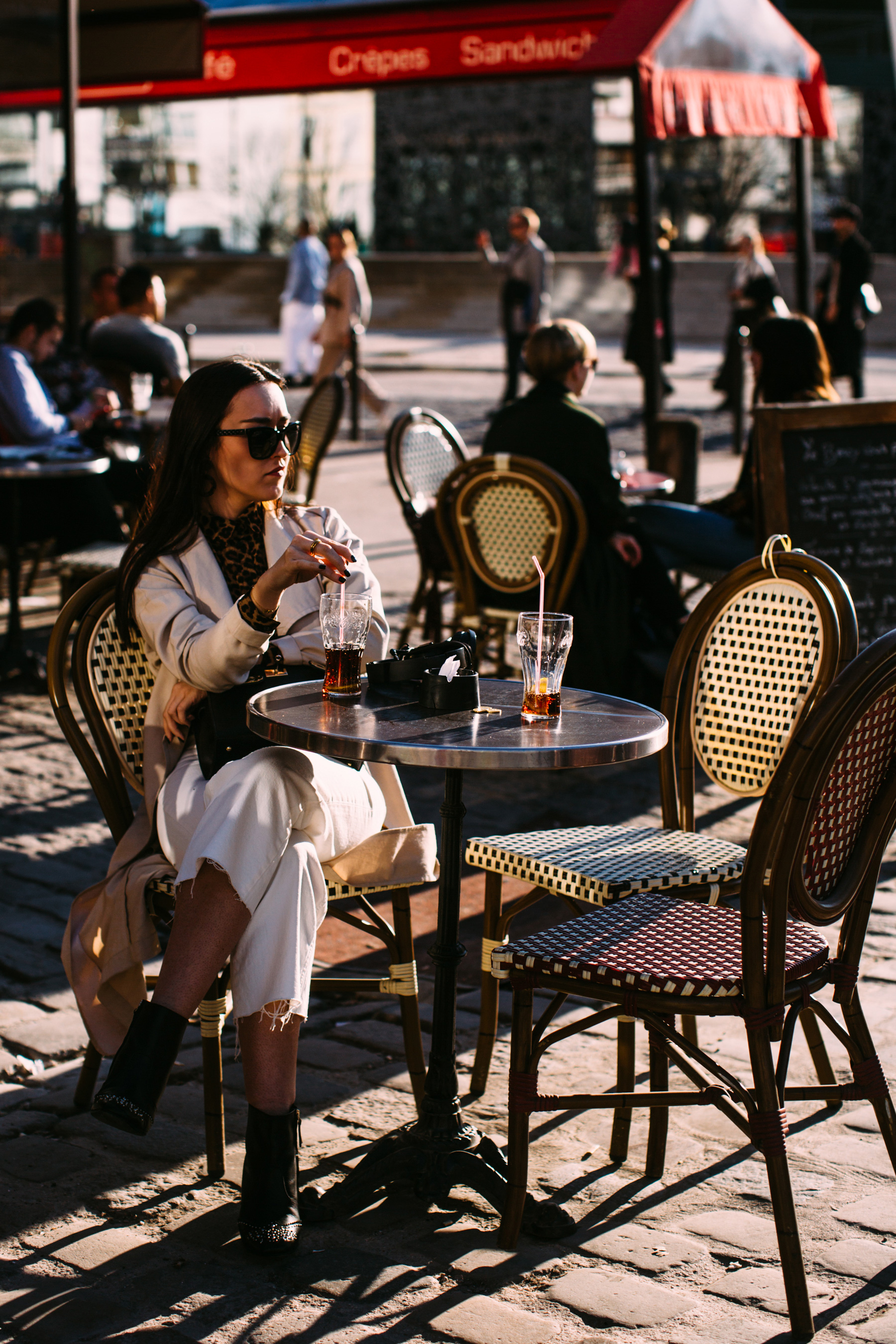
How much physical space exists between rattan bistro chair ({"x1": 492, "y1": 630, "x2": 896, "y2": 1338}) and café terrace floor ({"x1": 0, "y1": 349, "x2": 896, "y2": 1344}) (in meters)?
0.14

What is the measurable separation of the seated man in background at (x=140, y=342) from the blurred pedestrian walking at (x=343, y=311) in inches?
228

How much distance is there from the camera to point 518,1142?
8.94 feet

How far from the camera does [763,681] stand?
342cm

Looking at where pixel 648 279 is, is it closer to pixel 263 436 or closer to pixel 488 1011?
pixel 263 436

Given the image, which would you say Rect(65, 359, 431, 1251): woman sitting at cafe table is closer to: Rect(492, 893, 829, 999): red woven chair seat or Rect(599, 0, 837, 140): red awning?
Rect(492, 893, 829, 999): red woven chair seat

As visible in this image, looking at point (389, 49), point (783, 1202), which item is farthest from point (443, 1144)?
point (389, 49)

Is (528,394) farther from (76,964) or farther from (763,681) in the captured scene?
(76,964)

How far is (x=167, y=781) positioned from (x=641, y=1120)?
1.25 metres

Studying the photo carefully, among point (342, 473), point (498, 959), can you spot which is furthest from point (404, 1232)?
point (342, 473)

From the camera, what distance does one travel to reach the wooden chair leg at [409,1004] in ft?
10.5

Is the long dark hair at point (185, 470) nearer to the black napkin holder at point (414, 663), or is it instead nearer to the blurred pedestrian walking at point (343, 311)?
the black napkin holder at point (414, 663)

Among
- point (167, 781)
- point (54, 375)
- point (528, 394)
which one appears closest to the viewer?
point (167, 781)

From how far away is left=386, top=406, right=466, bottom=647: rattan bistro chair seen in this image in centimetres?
658

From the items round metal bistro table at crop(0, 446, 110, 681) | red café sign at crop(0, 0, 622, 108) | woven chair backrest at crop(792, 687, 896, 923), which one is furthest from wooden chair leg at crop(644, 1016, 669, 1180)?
red café sign at crop(0, 0, 622, 108)
